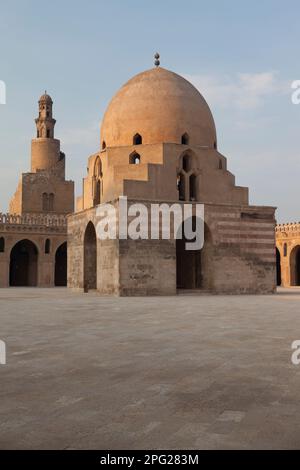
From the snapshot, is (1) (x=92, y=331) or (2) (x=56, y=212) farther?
(2) (x=56, y=212)

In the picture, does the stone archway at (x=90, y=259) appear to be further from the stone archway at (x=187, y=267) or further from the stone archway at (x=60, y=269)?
the stone archway at (x=60, y=269)

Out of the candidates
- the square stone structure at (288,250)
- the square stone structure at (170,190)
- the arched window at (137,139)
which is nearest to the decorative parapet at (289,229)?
the square stone structure at (288,250)

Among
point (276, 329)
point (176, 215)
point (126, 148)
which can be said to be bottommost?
point (276, 329)

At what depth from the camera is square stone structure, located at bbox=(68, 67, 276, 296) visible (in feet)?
55.4

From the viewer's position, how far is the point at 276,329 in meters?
7.14

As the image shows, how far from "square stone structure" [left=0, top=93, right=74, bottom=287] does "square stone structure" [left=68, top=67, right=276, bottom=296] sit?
1063 centimetres

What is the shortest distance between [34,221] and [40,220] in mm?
511

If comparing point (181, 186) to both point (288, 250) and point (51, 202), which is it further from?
point (51, 202)

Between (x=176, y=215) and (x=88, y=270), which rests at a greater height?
(x=176, y=215)

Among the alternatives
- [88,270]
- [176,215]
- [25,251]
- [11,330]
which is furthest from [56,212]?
[11,330]

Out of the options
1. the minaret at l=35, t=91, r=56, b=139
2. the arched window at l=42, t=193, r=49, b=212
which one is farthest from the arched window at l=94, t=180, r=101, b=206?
the minaret at l=35, t=91, r=56, b=139
